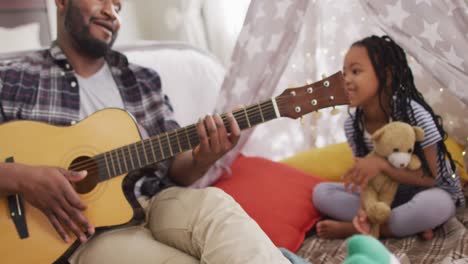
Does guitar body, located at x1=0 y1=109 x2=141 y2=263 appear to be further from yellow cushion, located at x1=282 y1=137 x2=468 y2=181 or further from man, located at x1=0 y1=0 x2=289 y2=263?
yellow cushion, located at x1=282 y1=137 x2=468 y2=181

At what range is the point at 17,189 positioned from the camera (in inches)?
45.7

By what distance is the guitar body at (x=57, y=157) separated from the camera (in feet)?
3.78

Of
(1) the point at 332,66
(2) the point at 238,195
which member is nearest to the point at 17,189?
(2) the point at 238,195

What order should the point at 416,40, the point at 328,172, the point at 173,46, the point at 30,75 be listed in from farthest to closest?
the point at 173,46 < the point at 328,172 < the point at 30,75 < the point at 416,40

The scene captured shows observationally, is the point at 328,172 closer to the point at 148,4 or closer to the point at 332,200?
the point at 332,200

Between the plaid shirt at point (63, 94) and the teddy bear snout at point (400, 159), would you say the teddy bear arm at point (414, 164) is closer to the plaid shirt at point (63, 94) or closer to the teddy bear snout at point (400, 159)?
the teddy bear snout at point (400, 159)

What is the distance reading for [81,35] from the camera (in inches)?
57.9

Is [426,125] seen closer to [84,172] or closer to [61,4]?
[84,172]

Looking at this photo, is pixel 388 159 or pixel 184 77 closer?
pixel 388 159

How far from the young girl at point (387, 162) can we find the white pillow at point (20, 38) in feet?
3.83

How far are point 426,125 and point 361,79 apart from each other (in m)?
0.23

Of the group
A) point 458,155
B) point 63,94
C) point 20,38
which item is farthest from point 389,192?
point 20,38

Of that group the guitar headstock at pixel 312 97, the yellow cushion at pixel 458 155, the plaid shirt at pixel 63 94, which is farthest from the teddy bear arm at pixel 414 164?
the plaid shirt at pixel 63 94

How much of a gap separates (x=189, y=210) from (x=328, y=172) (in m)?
0.73
